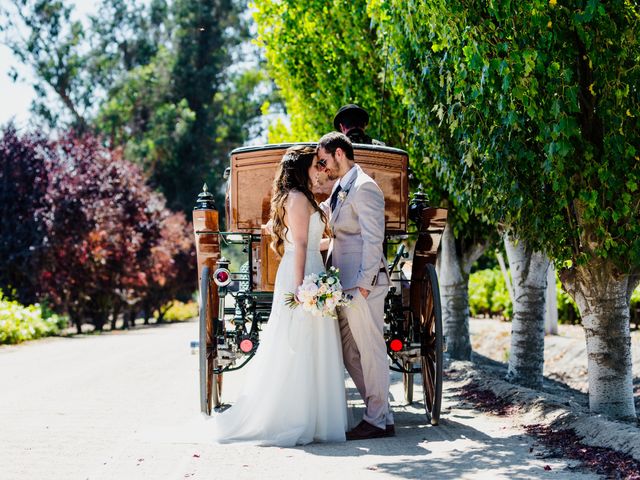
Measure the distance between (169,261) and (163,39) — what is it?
84.8 feet

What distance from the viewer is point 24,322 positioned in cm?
2302

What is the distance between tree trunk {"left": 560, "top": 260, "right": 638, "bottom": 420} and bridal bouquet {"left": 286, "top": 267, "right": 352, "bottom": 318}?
298 centimetres

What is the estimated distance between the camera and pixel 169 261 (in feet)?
122

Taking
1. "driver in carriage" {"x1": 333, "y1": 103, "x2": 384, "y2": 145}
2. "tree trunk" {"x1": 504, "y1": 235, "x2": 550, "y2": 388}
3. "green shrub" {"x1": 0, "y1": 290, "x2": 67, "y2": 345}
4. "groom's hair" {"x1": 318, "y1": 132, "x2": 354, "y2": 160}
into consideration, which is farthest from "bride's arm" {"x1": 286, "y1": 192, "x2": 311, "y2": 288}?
"green shrub" {"x1": 0, "y1": 290, "x2": 67, "y2": 345}

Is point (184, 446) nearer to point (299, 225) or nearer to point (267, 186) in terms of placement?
point (299, 225)

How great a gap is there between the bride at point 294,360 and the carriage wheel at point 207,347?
28.0 inches

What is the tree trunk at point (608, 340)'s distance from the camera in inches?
364

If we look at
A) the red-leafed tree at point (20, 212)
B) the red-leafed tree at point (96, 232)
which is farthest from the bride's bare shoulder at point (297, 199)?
the red-leafed tree at point (96, 232)

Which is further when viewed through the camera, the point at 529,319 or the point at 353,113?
the point at 529,319

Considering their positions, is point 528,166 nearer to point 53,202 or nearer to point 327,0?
point 327,0

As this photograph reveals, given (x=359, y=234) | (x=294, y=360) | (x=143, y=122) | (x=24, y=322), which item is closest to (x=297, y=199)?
(x=359, y=234)

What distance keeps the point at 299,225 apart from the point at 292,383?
4.29ft

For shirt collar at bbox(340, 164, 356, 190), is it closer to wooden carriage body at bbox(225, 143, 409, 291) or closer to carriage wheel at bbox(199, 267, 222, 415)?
wooden carriage body at bbox(225, 143, 409, 291)

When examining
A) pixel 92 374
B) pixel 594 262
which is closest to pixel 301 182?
pixel 594 262
